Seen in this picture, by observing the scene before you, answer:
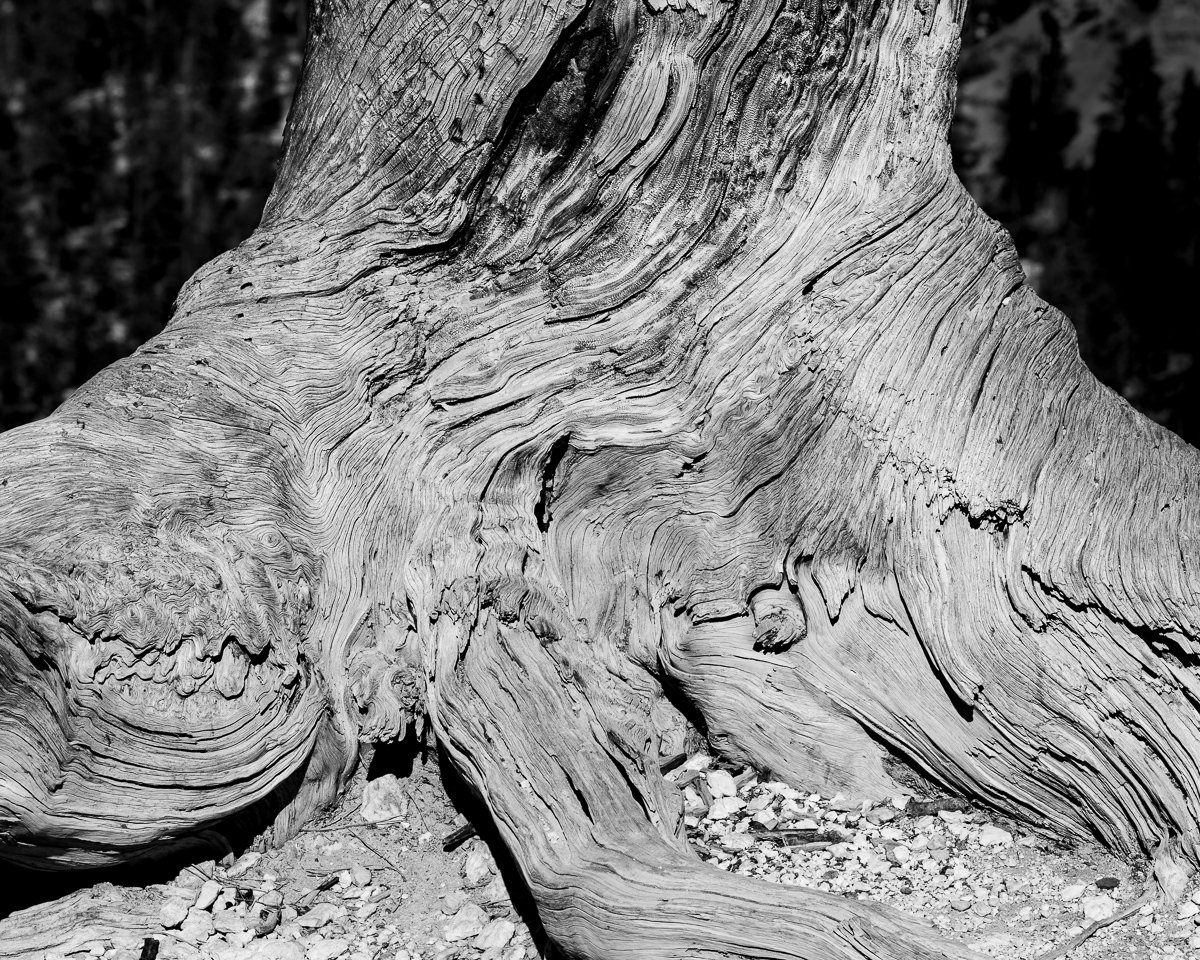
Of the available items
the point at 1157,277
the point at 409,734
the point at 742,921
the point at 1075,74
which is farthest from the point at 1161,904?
the point at 1075,74

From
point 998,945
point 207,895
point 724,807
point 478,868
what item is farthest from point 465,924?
point 998,945

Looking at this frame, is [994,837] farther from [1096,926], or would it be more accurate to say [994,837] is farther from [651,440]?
[651,440]

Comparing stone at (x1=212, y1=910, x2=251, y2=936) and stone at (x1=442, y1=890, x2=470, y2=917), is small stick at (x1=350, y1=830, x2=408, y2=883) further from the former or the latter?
stone at (x1=212, y1=910, x2=251, y2=936)

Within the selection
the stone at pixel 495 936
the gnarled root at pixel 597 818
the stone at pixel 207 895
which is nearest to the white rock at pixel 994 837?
the gnarled root at pixel 597 818

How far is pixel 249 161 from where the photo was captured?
264 ft

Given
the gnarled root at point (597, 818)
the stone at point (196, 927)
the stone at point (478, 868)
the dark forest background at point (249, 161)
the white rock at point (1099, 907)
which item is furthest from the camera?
the dark forest background at point (249, 161)

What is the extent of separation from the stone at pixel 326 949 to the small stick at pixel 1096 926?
2039 millimetres

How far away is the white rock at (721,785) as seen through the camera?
4016 mm

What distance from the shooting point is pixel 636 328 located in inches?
166

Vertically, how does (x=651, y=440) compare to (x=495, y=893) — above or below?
above

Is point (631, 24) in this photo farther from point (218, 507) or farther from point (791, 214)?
point (218, 507)

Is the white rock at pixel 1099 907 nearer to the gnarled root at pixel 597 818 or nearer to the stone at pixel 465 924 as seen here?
the gnarled root at pixel 597 818

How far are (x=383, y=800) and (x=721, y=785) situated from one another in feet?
3.90

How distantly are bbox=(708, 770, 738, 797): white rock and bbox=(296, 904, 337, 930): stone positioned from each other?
4.37ft
